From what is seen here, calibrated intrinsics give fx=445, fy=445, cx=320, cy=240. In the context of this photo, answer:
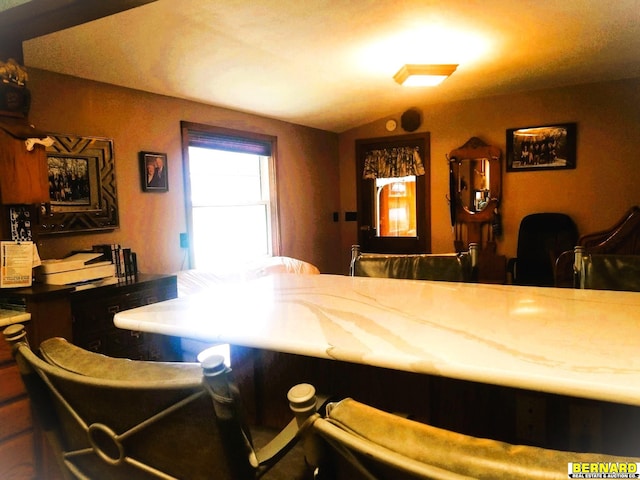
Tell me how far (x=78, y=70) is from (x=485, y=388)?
2.94m

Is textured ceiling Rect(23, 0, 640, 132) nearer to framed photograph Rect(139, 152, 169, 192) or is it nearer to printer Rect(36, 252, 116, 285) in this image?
framed photograph Rect(139, 152, 169, 192)

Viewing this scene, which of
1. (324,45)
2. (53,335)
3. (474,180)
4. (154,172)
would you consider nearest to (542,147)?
(474,180)

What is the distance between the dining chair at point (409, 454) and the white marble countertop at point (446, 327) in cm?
28

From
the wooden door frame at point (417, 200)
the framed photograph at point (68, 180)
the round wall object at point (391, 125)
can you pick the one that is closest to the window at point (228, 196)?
the framed photograph at point (68, 180)

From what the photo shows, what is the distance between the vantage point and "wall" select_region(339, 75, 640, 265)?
4.54m

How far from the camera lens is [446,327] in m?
1.06

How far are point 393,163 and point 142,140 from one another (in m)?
3.25

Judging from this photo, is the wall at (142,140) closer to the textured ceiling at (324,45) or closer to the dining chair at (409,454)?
the textured ceiling at (324,45)

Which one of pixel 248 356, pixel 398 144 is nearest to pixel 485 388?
pixel 248 356

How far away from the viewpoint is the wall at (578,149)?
4.54m

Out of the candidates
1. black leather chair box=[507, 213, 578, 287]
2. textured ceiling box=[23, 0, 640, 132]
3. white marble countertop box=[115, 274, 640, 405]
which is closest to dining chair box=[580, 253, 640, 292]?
white marble countertop box=[115, 274, 640, 405]

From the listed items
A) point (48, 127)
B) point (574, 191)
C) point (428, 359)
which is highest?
point (48, 127)

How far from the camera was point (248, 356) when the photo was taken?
132cm

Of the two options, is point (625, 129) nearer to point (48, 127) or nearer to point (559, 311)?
point (559, 311)
